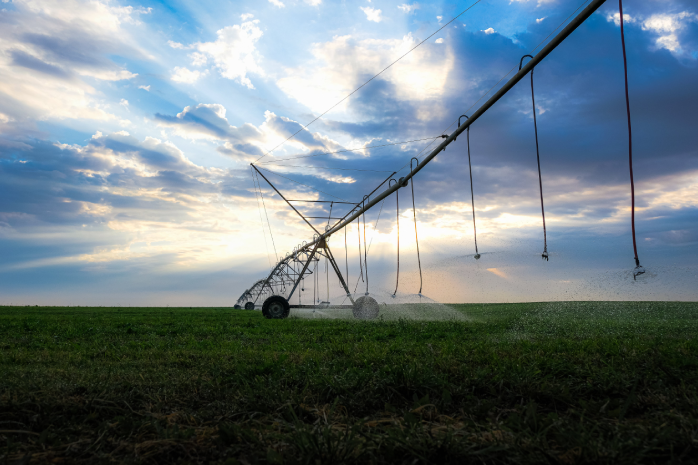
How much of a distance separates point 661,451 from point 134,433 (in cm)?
324

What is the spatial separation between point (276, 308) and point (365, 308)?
4.28 metres

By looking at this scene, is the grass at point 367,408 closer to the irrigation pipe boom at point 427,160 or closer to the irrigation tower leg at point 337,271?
the irrigation pipe boom at point 427,160

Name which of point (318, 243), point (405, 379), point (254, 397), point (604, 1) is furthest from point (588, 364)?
point (318, 243)

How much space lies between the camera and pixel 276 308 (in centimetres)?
2003

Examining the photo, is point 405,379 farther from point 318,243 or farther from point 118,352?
point 318,243

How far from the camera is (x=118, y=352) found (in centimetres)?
698

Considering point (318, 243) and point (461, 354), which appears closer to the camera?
point (461, 354)

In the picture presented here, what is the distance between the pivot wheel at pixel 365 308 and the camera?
20.3 metres

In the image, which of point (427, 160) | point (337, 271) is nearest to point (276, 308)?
point (337, 271)

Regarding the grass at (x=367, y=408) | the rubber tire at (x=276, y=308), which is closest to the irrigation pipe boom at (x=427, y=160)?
the rubber tire at (x=276, y=308)

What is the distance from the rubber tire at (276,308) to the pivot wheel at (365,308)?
332 cm

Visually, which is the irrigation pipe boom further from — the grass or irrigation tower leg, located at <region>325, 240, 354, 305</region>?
the grass

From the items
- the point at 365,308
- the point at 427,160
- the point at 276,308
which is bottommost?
the point at 365,308

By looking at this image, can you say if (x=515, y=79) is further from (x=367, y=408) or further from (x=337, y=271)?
(x=337, y=271)
